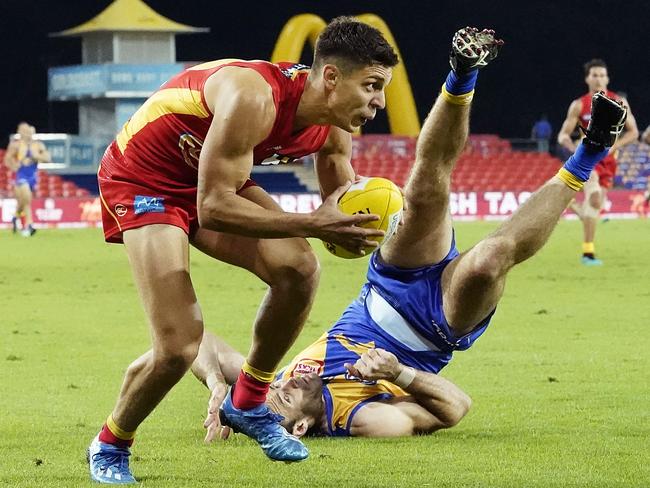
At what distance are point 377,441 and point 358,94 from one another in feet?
6.63

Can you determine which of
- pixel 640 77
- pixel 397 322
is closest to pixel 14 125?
pixel 640 77

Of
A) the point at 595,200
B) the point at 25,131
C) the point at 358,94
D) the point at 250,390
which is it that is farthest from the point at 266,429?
the point at 25,131

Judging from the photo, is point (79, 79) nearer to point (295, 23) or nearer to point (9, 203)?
point (295, 23)

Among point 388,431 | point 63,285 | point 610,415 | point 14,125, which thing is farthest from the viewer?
point 14,125

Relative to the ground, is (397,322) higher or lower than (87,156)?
higher

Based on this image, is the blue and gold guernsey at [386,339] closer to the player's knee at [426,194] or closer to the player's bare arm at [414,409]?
the player's bare arm at [414,409]

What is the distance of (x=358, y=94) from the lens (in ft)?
19.2

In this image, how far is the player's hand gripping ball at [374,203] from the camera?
6.01 m

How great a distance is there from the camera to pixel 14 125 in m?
49.1

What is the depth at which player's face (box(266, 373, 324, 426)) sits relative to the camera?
23.2 feet

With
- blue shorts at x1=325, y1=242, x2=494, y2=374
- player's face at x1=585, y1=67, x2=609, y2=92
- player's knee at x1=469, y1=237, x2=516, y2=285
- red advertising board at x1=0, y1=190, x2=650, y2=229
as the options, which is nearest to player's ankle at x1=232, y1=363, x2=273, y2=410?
blue shorts at x1=325, y1=242, x2=494, y2=374

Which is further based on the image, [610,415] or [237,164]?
[610,415]

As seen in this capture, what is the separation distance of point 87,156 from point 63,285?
891 inches

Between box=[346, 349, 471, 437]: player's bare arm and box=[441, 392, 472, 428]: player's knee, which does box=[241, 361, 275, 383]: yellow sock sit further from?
box=[441, 392, 472, 428]: player's knee
